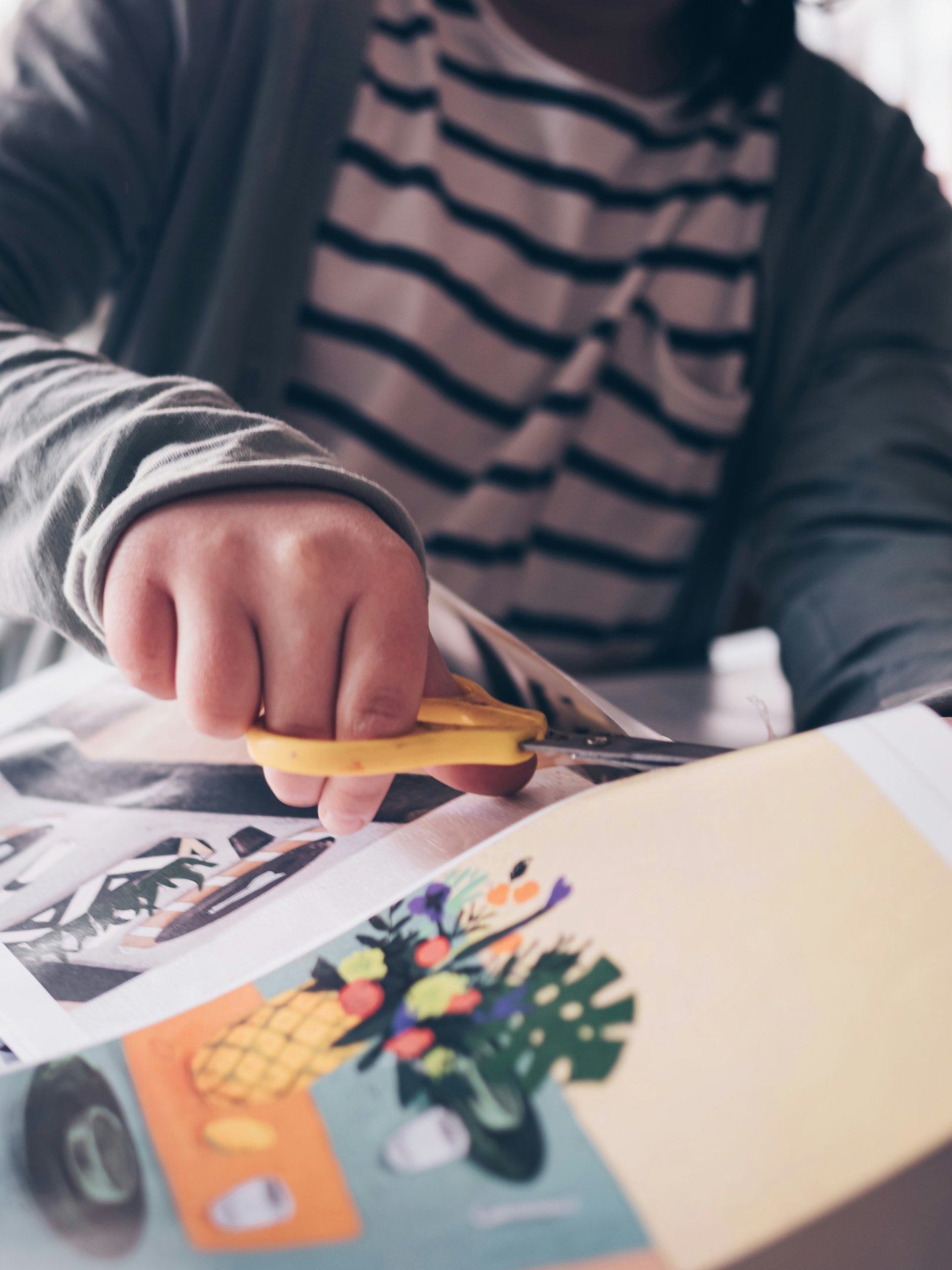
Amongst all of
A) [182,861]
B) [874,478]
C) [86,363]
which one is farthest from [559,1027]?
[874,478]

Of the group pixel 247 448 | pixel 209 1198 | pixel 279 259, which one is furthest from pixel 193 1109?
pixel 279 259

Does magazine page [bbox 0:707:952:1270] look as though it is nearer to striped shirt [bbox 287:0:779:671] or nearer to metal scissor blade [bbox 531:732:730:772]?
metal scissor blade [bbox 531:732:730:772]

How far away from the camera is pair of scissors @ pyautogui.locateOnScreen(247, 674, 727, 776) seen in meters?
0.19

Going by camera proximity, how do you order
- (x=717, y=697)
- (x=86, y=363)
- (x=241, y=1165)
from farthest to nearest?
(x=717, y=697) < (x=86, y=363) < (x=241, y=1165)

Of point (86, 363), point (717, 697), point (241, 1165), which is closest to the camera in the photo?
point (241, 1165)

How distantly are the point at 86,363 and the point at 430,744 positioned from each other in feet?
0.55

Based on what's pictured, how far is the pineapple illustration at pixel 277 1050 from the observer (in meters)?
0.17

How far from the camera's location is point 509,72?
48 cm

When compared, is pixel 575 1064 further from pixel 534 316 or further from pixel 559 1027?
pixel 534 316

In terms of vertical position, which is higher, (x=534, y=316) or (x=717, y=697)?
(x=534, y=316)

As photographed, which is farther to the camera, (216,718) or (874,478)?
(874,478)

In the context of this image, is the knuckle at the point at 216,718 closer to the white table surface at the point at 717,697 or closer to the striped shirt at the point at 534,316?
the white table surface at the point at 717,697

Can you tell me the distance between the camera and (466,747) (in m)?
0.21

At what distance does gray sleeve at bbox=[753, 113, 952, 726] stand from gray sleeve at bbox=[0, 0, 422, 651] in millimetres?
239
